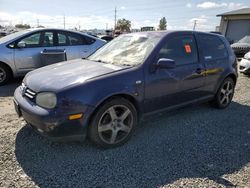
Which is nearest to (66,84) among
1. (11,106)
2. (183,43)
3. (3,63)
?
(183,43)

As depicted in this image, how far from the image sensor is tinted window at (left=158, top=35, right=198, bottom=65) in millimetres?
3480

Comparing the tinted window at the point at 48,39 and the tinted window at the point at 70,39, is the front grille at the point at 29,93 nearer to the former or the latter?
the tinted window at the point at 48,39

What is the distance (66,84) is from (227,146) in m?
2.45

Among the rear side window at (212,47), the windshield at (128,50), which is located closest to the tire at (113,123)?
the windshield at (128,50)

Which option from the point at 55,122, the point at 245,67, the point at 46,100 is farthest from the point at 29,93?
the point at 245,67

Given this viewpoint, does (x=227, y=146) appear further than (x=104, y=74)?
Yes

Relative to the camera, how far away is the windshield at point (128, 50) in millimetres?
3311

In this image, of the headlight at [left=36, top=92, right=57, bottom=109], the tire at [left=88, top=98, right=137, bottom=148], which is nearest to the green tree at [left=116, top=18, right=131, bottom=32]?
the tire at [left=88, top=98, right=137, bottom=148]

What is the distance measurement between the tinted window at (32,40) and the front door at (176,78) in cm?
397

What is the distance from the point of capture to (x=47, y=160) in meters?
2.76

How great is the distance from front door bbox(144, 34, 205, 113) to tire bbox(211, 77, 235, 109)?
651mm

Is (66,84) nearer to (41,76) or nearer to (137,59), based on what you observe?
(41,76)

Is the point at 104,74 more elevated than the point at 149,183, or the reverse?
the point at 104,74

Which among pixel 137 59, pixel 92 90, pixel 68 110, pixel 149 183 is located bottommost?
pixel 149 183
